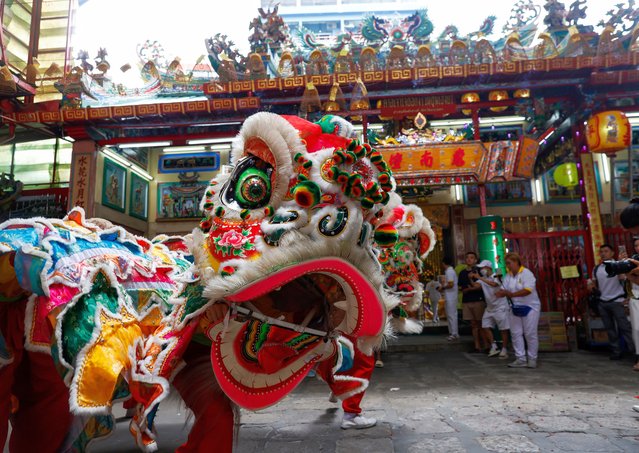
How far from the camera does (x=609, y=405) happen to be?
3.44 metres

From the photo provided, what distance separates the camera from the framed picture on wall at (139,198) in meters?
10.5

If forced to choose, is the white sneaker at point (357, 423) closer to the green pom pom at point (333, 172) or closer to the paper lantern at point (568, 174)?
the green pom pom at point (333, 172)

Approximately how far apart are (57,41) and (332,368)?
1260 cm

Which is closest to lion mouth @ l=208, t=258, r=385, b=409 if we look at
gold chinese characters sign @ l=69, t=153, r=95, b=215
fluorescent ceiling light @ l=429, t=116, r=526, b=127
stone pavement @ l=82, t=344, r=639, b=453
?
stone pavement @ l=82, t=344, r=639, b=453

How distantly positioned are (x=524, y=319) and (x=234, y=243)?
5375mm

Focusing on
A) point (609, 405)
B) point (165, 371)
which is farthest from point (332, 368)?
point (609, 405)

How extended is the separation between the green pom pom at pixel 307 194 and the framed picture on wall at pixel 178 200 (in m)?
10.3

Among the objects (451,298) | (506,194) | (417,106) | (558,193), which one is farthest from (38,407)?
(558,193)

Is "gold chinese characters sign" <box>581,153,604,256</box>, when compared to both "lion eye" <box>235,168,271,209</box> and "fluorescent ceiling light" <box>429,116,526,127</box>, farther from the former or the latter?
"lion eye" <box>235,168,271,209</box>

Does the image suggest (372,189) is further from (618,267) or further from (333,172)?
(618,267)

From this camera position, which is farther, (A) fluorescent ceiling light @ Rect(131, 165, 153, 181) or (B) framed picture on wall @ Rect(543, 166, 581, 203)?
(A) fluorescent ceiling light @ Rect(131, 165, 153, 181)

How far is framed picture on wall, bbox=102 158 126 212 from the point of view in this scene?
9.34 meters

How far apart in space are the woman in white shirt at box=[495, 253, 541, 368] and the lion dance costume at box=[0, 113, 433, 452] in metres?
4.47

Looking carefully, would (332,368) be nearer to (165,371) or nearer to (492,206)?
(165,371)
